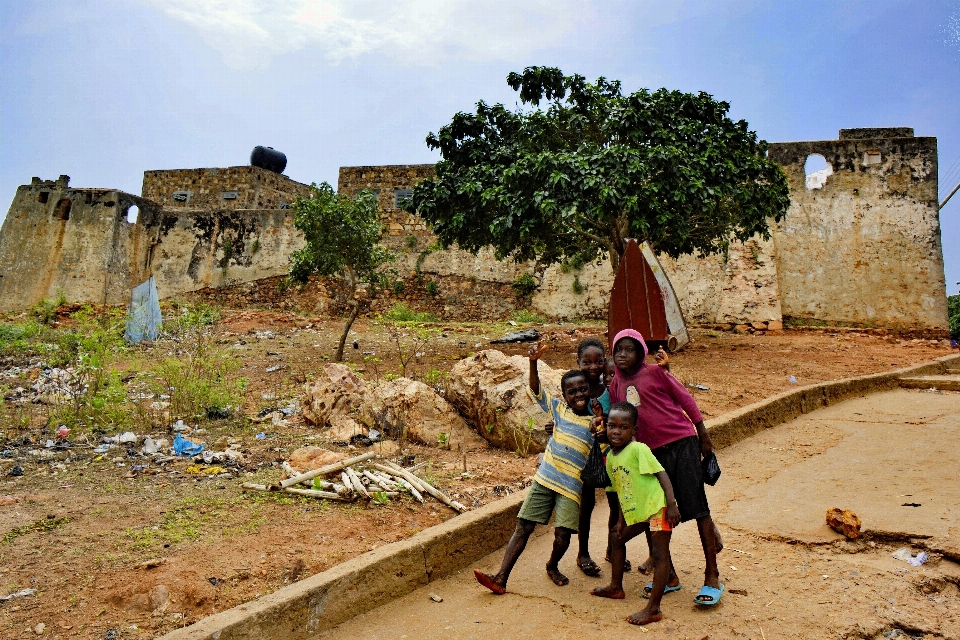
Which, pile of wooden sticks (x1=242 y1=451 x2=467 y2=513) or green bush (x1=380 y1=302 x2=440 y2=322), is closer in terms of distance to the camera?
pile of wooden sticks (x1=242 y1=451 x2=467 y2=513)

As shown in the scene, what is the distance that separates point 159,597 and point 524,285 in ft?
46.2

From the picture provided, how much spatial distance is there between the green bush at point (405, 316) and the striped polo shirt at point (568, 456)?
13.0 meters

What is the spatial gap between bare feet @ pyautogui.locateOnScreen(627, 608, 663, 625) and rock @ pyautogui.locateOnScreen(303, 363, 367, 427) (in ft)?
12.4

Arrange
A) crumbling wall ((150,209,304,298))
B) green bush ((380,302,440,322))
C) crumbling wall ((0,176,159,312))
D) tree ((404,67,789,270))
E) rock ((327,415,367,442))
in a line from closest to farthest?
rock ((327,415,367,442)) → tree ((404,67,789,270)) → green bush ((380,302,440,322)) → crumbling wall ((150,209,304,298)) → crumbling wall ((0,176,159,312))

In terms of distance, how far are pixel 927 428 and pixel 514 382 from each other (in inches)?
154

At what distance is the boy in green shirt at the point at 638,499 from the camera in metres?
2.62

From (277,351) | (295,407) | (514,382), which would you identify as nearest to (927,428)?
(514,382)

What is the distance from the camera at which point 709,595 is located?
2.68 metres

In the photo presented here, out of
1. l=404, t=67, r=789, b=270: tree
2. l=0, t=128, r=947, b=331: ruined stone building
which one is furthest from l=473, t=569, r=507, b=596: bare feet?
l=0, t=128, r=947, b=331: ruined stone building

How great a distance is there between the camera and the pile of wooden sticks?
3834 mm

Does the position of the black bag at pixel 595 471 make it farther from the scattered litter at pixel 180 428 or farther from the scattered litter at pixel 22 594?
the scattered litter at pixel 180 428

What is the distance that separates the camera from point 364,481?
404 centimetres

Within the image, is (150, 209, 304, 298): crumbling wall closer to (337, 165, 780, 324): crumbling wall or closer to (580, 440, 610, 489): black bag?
(337, 165, 780, 324): crumbling wall

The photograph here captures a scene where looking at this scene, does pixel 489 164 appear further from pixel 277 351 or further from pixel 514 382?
pixel 514 382
